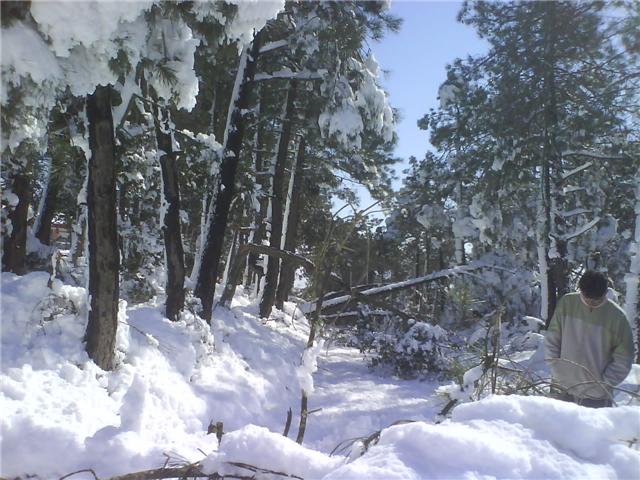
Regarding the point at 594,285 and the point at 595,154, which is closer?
the point at 594,285

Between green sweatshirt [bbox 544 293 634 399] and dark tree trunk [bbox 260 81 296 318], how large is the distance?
962 cm

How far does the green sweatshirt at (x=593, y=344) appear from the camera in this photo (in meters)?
3.60

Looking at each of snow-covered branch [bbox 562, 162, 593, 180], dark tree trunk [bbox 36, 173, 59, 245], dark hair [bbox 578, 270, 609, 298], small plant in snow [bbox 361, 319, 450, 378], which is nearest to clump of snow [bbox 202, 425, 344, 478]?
dark hair [bbox 578, 270, 609, 298]

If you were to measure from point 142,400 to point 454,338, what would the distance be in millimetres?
8472

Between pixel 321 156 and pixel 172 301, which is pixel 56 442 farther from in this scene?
pixel 321 156

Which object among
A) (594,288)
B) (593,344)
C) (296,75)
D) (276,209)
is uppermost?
(296,75)

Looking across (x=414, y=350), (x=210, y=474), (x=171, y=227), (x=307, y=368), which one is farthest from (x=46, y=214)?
(x=210, y=474)

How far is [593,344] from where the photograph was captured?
3.70 meters

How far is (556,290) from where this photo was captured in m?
13.2

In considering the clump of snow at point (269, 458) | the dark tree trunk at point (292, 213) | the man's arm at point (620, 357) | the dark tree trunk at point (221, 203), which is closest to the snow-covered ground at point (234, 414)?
the clump of snow at point (269, 458)

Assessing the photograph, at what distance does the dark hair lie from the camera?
3.62m

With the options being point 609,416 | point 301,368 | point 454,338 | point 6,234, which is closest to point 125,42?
point 301,368

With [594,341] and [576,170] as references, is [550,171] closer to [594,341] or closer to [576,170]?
[576,170]

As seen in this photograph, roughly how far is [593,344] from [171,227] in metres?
6.03
